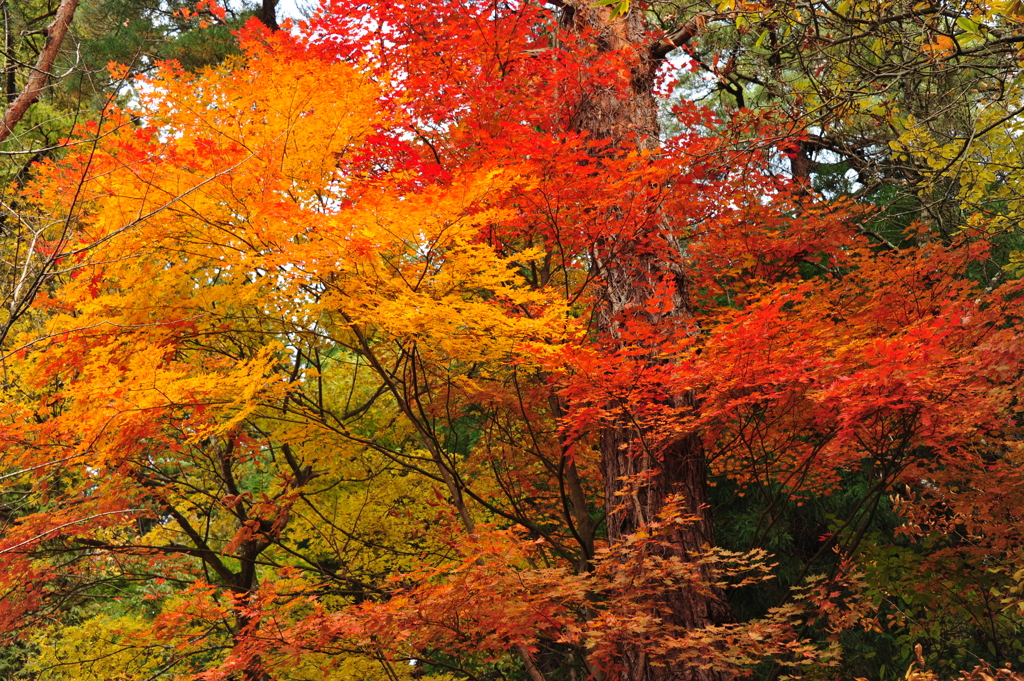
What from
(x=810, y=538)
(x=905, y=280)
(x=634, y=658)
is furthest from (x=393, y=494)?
(x=810, y=538)

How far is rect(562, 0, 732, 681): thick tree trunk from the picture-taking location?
5621mm

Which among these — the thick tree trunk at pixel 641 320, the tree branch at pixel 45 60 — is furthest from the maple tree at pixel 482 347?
the tree branch at pixel 45 60

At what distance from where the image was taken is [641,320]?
20.8 ft

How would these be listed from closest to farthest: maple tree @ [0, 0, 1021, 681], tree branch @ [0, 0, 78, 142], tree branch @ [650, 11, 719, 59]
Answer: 1. tree branch @ [0, 0, 78, 142]
2. maple tree @ [0, 0, 1021, 681]
3. tree branch @ [650, 11, 719, 59]

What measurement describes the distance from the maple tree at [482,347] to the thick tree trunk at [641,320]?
0.10 feet

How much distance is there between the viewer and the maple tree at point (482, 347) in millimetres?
4863

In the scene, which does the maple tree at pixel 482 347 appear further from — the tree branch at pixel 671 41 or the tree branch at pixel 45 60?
the tree branch at pixel 45 60

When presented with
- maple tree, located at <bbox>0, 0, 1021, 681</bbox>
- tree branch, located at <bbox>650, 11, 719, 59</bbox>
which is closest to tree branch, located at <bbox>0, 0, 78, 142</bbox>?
maple tree, located at <bbox>0, 0, 1021, 681</bbox>

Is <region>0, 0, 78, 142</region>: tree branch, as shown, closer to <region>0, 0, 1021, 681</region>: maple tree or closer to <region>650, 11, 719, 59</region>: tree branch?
<region>0, 0, 1021, 681</region>: maple tree

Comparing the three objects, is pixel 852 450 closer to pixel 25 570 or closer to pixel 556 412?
pixel 556 412

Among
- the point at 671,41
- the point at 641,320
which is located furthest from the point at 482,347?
the point at 671,41

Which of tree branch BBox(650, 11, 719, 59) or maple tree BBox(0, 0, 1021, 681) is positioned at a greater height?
tree branch BBox(650, 11, 719, 59)

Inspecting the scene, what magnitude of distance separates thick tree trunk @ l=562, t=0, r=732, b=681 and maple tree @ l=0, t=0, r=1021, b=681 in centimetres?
3

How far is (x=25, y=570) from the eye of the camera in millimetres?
7094
